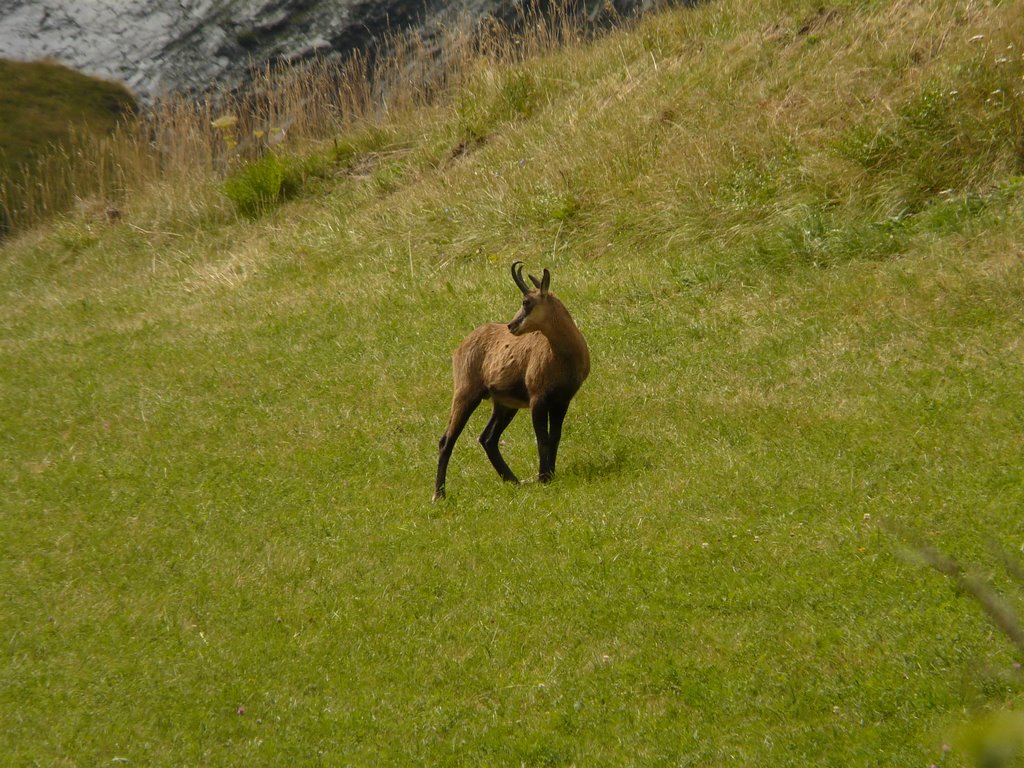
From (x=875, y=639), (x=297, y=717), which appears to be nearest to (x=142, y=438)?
(x=297, y=717)

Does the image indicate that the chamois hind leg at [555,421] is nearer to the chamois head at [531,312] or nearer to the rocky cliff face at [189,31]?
the chamois head at [531,312]

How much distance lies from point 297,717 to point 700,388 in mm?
4302

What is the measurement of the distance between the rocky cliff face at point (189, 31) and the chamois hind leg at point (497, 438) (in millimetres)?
13791

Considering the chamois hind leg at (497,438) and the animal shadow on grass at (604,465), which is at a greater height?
the chamois hind leg at (497,438)

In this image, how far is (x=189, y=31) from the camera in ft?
74.4

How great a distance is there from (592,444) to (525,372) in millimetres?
1084

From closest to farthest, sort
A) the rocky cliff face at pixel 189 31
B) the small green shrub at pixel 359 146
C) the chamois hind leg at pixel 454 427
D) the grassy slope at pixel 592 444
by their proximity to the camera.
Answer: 1. the grassy slope at pixel 592 444
2. the chamois hind leg at pixel 454 427
3. the small green shrub at pixel 359 146
4. the rocky cliff face at pixel 189 31

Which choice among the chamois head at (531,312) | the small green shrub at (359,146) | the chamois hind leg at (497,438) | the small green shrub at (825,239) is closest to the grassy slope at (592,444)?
the small green shrub at (825,239)

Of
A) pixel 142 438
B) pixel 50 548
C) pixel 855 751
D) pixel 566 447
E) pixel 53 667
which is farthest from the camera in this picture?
pixel 142 438

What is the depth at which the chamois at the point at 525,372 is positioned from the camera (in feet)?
23.9

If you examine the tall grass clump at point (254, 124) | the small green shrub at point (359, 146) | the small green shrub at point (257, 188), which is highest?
the tall grass clump at point (254, 124)

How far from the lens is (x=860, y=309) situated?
30.1 feet

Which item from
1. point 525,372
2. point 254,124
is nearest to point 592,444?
point 525,372

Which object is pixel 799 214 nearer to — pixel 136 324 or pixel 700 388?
pixel 700 388
